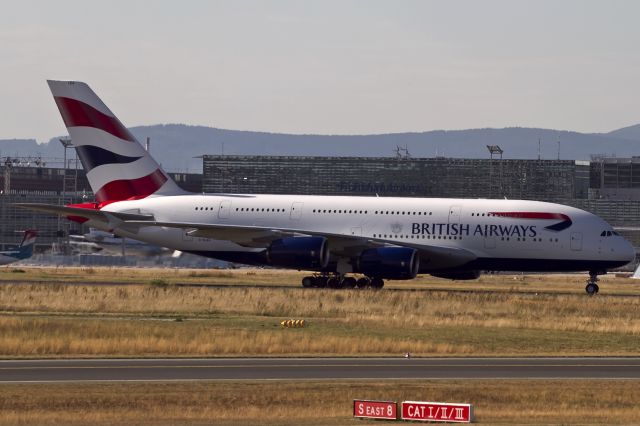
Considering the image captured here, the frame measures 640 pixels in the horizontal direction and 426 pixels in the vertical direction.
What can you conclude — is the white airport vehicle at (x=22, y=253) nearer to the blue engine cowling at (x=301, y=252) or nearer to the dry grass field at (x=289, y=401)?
the blue engine cowling at (x=301, y=252)

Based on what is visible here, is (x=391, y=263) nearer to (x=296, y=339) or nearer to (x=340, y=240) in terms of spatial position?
(x=340, y=240)

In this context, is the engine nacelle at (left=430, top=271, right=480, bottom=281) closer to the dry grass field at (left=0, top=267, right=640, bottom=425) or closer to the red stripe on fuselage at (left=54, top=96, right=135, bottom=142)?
the dry grass field at (left=0, top=267, right=640, bottom=425)

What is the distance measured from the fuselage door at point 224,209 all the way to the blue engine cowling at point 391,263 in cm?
808

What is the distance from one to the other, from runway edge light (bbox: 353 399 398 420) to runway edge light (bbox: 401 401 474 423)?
239mm

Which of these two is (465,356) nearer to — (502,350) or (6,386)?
(502,350)

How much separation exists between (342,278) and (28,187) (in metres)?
135

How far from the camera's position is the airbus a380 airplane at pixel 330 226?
61.3m

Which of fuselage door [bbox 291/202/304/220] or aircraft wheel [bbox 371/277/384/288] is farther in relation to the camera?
fuselage door [bbox 291/202/304/220]

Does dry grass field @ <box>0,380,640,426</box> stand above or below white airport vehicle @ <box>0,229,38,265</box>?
above

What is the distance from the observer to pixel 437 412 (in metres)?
23.2

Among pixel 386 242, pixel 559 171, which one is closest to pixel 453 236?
pixel 386 242

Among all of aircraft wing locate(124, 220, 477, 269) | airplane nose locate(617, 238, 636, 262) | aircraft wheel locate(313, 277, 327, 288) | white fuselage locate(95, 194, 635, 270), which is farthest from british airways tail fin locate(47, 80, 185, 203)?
airplane nose locate(617, 238, 636, 262)

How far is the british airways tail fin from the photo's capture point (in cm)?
6700

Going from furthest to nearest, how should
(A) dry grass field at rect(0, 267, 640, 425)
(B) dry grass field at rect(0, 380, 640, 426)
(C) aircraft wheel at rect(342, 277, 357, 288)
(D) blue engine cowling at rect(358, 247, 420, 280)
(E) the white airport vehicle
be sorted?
(E) the white airport vehicle < (C) aircraft wheel at rect(342, 277, 357, 288) < (D) blue engine cowling at rect(358, 247, 420, 280) < (A) dry grass field at rect(0, 267, 640, 425) < (B) dry grass field at rect(0, 380, 640, 426)
